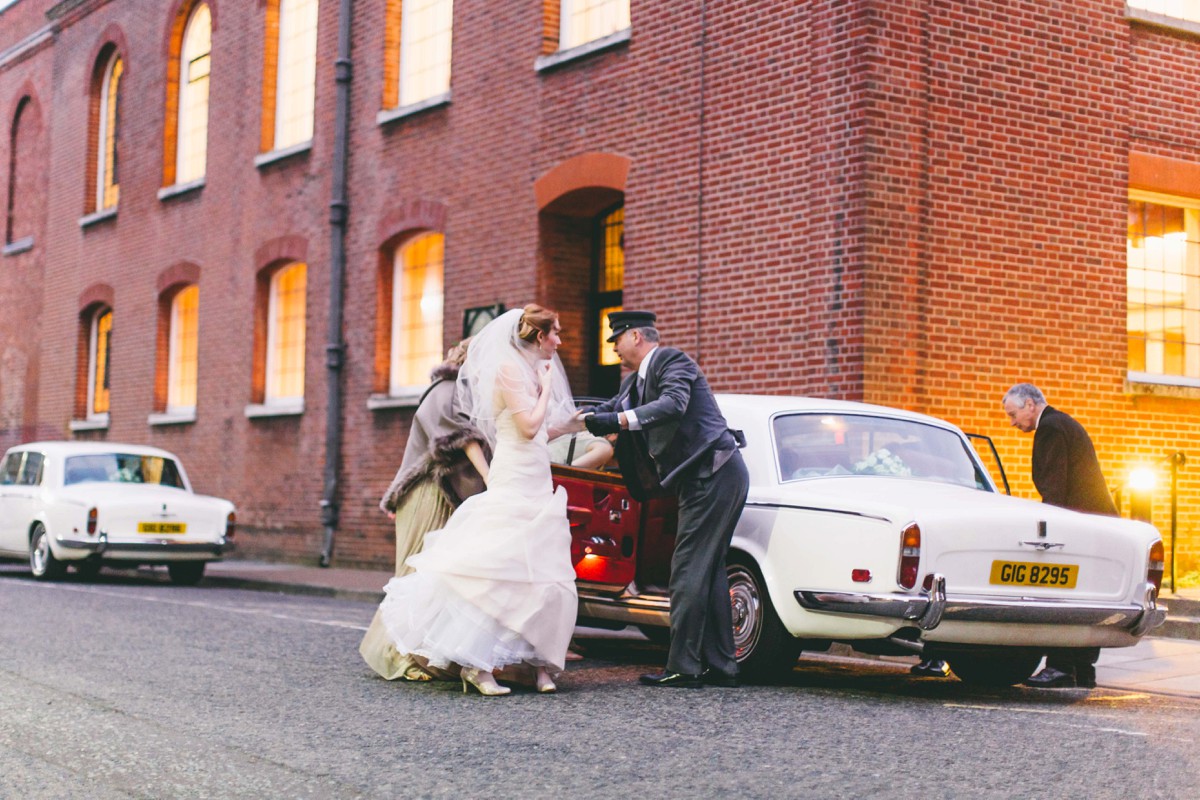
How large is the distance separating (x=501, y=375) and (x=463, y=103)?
1024 cm

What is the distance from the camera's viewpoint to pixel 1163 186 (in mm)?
13930

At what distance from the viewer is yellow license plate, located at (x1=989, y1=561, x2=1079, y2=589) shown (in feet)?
24.3

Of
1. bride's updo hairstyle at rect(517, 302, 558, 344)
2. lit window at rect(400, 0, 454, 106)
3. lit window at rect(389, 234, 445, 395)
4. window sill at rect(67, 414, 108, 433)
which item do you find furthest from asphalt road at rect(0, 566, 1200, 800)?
window sill at rect(67, 414, 108, 433)

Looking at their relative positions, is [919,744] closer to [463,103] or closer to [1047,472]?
[1047,472]

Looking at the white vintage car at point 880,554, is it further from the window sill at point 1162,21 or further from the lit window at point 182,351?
the lit window at point 182,351

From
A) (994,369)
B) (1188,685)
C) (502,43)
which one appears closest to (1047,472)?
(1188,685)

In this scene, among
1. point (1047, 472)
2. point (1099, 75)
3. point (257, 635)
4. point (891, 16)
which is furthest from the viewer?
point (1099, 75)

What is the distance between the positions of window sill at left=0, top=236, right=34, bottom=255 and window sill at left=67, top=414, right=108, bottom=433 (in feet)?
15.3

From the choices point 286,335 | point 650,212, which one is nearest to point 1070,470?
point 650,212

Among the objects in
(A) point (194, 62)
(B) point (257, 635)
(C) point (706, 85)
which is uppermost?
(A) point (194, 62)

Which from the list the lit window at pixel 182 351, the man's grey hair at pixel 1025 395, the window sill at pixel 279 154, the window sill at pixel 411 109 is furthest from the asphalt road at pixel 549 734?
the lit window at pixel 182 351

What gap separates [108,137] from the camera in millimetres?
26250

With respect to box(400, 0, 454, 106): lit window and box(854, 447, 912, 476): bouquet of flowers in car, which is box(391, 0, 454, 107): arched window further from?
box(854, 447, 912, 476): bouquet of flowers in car

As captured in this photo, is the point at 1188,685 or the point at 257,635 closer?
the point at 1188,685
